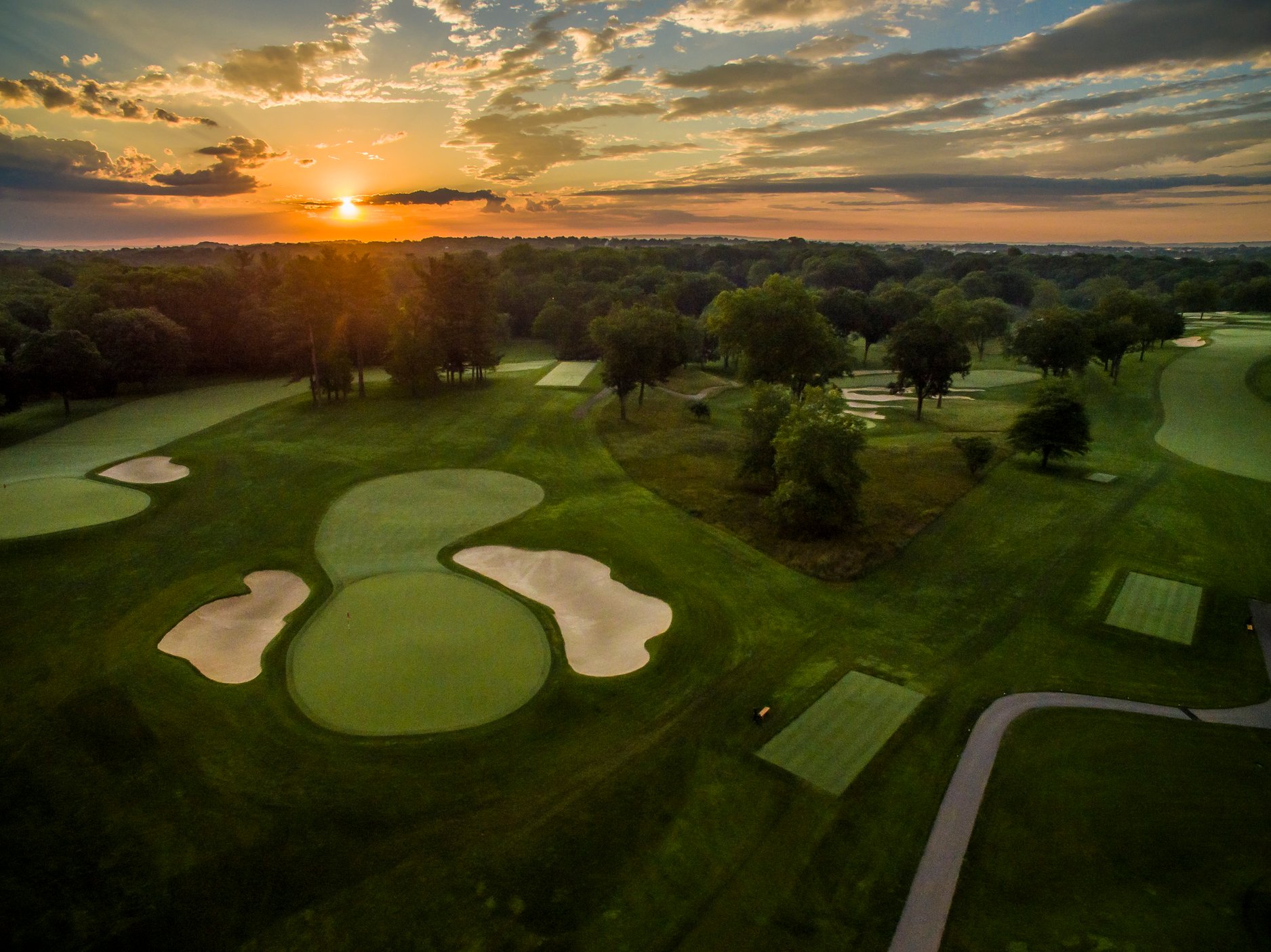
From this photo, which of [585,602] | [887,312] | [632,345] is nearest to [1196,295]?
[887,312]

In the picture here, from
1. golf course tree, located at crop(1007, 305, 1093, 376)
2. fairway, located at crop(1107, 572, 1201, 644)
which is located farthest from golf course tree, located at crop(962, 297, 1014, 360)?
fairway, located at crop(1107, 572, 1201, 644)

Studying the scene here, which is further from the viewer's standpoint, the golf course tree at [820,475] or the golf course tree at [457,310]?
the golf course tree at [457,310]

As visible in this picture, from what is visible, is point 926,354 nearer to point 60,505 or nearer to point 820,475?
→ point 820,475

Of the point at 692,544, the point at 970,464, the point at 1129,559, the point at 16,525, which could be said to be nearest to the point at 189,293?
the point at 16,525

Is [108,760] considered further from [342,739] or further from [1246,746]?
[1246,746]

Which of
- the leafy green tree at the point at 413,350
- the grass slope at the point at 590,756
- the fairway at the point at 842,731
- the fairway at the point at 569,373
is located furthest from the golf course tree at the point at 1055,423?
the leafy green tree at the point at 413,350

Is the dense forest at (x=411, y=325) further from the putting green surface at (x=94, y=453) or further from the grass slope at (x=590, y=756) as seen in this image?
the grass slope at (x=590, y=756)
